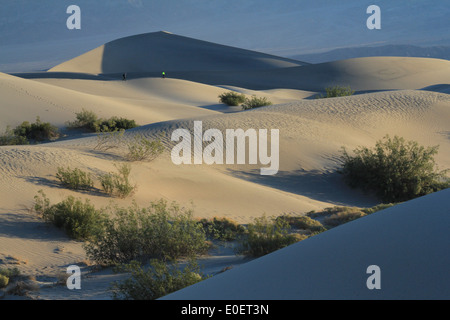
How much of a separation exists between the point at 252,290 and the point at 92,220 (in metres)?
5.89

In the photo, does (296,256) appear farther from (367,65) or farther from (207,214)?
(367,65)

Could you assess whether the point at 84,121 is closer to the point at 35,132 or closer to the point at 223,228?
the point at 35,132

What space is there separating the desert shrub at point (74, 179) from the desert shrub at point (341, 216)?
5246 mm

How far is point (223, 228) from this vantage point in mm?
10836

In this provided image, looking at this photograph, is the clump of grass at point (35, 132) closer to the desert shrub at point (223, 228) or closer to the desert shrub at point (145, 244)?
the desert shrub at point (223, 228)

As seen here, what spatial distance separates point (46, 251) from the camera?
29.5ft

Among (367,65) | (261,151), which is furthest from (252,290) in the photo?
(367,65)

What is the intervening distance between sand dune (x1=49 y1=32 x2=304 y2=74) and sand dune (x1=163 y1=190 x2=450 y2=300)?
75.9 metres

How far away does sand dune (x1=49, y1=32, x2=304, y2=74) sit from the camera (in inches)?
3206

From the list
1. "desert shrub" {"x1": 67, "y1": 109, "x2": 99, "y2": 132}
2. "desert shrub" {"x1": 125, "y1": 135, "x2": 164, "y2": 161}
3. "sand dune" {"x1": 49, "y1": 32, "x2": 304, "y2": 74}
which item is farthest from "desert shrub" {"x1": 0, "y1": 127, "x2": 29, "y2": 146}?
"sand dune" {"x1": 49, "y1": 32, "x2": 304, "y2": 74}

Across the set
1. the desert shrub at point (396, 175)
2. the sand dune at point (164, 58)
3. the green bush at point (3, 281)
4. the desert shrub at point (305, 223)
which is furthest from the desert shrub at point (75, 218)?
the sand dune at point (164, 58)

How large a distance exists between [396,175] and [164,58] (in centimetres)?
7519

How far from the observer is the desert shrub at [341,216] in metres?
11.3

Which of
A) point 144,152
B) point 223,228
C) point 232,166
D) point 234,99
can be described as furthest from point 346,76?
point 223,228
